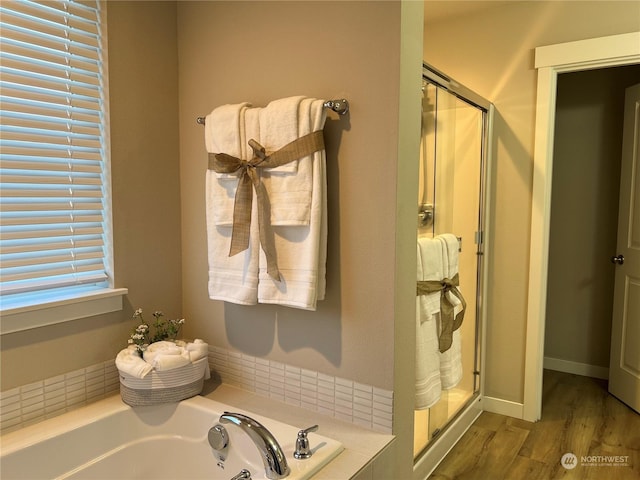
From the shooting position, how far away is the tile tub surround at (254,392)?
5.21 ft

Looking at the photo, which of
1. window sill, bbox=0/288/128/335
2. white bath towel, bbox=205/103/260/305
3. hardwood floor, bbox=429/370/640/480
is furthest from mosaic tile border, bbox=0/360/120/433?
hardwood floor, bbox=429/370/640/480

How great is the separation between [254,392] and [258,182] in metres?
0.85

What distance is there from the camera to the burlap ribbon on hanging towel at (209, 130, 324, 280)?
1.56 m

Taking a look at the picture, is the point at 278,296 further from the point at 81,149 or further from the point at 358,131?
the point at 81,149

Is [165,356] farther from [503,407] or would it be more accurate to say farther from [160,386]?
[503,407]

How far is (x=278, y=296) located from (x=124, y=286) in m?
0.66

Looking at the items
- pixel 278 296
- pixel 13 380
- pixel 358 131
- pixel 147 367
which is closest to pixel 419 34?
pixel 358 131

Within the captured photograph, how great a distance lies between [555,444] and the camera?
2.54 metres

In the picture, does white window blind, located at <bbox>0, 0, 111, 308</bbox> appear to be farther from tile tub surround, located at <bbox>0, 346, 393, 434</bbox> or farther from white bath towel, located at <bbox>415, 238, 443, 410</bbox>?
white bath towel, located at <bbox>415, 238, 443, 410</bbox>

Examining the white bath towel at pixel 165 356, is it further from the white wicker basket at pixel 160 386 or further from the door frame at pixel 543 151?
the door frame at pixel 543 151

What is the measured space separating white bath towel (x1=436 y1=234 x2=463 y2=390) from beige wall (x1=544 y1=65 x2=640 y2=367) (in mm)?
1758

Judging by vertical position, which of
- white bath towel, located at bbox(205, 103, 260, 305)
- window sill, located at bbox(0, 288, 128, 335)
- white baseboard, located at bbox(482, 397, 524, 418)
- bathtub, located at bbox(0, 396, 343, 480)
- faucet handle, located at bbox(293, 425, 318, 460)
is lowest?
white baseboard, located at bbox(482, 397, 524, 418)

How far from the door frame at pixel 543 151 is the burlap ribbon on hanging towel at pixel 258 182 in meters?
1.67

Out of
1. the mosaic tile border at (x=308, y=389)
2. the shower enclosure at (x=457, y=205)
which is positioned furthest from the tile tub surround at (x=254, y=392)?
the shower enclosure at (x=457, y=205)
